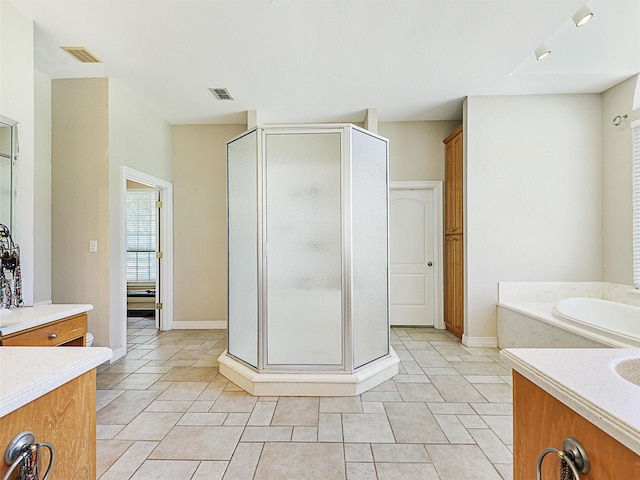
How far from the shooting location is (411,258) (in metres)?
4.71

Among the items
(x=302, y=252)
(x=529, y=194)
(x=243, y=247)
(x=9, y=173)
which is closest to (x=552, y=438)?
(x=302, y=252)

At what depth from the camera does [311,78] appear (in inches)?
134

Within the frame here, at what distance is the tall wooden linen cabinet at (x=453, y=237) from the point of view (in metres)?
4.06

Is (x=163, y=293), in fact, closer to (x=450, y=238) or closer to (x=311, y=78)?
(x=311, y=78)

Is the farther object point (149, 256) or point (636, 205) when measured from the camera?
point (149, 256)

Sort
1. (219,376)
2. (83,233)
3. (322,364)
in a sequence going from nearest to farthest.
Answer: (322,364) < (219,376) < (83,233)

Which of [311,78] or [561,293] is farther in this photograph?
[561,293]

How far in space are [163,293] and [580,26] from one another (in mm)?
5338

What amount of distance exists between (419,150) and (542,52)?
6.03 feet

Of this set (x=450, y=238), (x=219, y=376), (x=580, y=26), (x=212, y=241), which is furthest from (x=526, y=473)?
(x=212, y=241)

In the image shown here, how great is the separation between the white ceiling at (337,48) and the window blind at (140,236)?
2281 millimetres

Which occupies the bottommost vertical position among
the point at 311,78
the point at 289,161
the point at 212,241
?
the point at 212,241

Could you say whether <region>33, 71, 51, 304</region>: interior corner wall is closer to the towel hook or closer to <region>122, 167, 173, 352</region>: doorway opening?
<region>122, 167, 173, 352</region>: doorway opening

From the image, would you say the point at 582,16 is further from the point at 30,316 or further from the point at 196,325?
the point at 196,325
